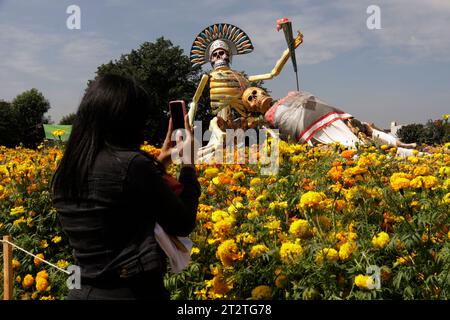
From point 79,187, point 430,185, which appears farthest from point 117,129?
point 430,185

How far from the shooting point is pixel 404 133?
126ft

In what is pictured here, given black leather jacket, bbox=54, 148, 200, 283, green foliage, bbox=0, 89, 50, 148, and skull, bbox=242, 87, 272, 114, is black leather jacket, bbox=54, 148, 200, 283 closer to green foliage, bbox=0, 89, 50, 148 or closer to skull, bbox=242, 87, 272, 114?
skull, bbox=242, 87, 272, 114

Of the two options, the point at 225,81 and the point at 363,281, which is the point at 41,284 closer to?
the point at 363,281

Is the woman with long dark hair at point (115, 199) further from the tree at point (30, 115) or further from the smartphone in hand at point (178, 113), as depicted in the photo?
the tree at point (30, 115)

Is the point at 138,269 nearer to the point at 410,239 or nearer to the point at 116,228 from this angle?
the point at 116,228

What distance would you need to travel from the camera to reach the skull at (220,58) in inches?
480

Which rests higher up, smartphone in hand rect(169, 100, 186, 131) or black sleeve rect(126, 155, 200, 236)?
smartphone in hand rect(169, 100, 186, 131)

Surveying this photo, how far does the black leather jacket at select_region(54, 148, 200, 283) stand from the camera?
4.09ft

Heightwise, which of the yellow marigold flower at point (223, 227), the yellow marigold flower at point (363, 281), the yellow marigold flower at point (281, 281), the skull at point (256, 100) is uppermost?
the skull at point (256, 100)

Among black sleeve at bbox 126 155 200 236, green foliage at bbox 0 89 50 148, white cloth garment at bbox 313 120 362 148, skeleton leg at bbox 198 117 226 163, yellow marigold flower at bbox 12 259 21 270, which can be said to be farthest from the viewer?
green foliage at bbox 0 89 50 148

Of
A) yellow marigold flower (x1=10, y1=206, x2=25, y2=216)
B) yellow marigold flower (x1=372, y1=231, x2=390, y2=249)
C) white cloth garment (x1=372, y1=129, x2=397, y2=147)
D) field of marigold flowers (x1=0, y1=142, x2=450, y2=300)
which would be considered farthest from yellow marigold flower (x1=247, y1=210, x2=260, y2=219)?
white cloth garment (x1=372, y1=129, x2=397, y2=147)

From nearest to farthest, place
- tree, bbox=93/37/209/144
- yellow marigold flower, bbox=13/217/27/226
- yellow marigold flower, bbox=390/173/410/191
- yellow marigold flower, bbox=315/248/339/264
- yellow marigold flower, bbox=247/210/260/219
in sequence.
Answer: yellow marigold flower, bbox=315/248/339/264 < yellow marigold flower, bbox=390/173/410/191 < yellow marigold flower, bbox=247/210/260/219 < yellow marigold flower, bbox=13/217/27/226 < tree, bbox=93/37/209/144

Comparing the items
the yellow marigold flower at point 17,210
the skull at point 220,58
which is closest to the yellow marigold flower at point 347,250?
the yellow marigold flower at point 17,210

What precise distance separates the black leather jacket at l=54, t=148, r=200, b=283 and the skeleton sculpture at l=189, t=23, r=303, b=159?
787 cm
